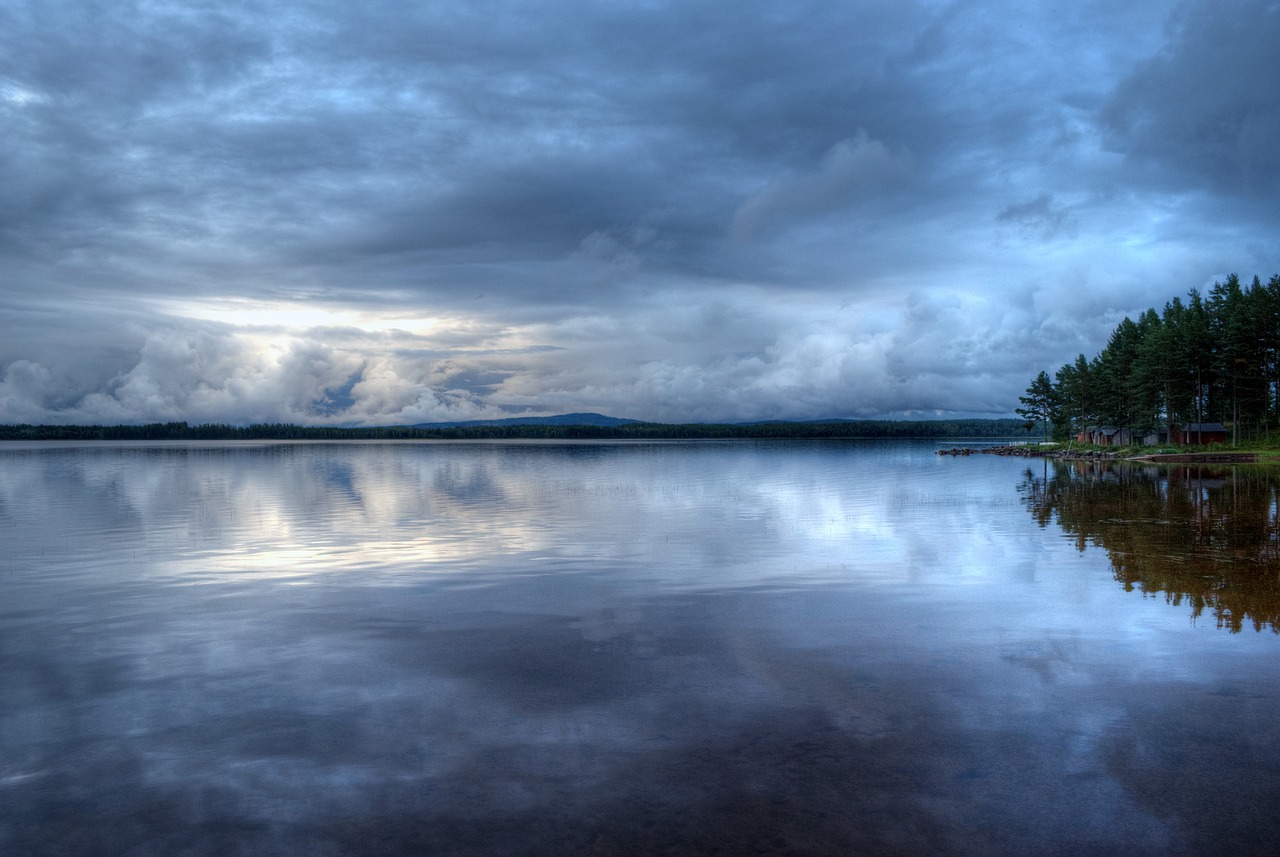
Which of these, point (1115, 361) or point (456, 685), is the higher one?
point (1115, 361)

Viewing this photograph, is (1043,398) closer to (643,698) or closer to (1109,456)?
(1109,456)

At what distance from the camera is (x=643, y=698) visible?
1200cm

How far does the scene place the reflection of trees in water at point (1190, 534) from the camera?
1872 centimetres

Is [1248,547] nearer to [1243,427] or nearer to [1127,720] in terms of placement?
[1127,720]

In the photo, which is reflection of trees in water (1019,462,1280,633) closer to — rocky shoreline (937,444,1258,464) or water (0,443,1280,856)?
water (0,443,1280,856)

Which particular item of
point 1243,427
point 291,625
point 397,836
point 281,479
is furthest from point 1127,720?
point 1243,427

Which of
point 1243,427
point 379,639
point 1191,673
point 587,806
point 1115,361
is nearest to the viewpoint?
point 587,806

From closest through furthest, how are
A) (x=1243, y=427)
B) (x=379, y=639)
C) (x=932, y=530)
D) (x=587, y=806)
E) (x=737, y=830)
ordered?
(x=737, y=830), (x=587, y=806), (x=379, y=639), (x=932, y=530), (x=1243, y=427)

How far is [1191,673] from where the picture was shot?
12828mm

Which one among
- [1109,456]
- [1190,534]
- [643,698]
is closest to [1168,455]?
[1109,456]

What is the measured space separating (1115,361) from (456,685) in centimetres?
14142

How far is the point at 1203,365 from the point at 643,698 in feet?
395

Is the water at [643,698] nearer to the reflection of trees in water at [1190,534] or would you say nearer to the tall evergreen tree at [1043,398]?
the reflection of trees in water at [1190,534]

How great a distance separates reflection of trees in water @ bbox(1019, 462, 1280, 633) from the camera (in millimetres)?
18719
